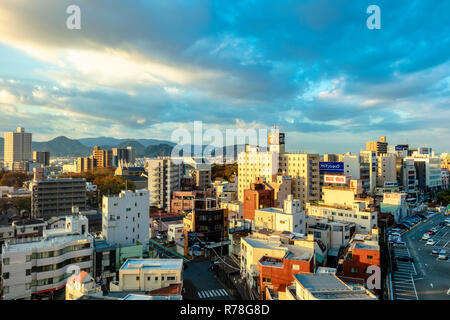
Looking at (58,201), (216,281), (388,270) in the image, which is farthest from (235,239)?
(58,201)

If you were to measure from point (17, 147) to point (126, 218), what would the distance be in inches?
2962

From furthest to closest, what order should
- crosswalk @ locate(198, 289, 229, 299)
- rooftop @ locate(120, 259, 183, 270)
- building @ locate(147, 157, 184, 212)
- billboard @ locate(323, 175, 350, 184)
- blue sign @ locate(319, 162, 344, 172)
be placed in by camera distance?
building @ locate(147, 157, 184, 212)
blue sign @ locate(319, 162, 344, 172)
billboard @ locate(323, 175, 350, 184)
crosswalk @ locate(198, 289, 229, 299)
rooftop @ locate(120, 259, 183, 270)

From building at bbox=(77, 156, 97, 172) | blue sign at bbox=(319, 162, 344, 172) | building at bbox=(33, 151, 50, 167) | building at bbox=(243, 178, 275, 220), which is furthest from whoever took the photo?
building at bbox=(33, 151, 50, 167)

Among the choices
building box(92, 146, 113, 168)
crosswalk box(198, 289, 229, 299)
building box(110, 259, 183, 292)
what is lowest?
crosswalk box(198, 289, 229, 299)

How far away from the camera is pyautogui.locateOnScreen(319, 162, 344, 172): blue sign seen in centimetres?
2988

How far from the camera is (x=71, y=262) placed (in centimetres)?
1301

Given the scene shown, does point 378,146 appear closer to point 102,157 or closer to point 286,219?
point 286,219

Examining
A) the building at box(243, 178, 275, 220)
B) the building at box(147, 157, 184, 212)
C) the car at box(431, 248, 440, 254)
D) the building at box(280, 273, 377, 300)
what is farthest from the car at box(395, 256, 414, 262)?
the building at box(147, 157, 184, 212)

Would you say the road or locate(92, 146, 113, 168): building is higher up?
locate(92, 146, 113, 168): building

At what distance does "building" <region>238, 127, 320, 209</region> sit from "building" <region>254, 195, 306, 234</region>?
10.9 meters

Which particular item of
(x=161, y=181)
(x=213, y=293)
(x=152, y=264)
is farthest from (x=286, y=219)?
(x=161, y=181)

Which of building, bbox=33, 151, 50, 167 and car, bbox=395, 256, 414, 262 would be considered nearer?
car, bbox=395, 256, 414, 262

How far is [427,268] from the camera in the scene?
50.6ft

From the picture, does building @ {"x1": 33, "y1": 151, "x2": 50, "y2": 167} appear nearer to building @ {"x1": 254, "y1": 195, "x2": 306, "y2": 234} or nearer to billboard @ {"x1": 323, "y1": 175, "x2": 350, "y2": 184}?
billboard @ {"x1": 323, "y1": 175, "x2": 350, "y2": 184}
